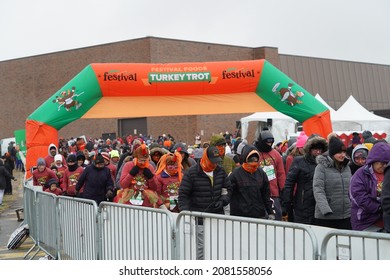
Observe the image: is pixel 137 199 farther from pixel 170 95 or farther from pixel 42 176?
pixel 170 95

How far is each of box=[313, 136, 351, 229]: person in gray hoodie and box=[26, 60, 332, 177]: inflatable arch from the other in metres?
7.92

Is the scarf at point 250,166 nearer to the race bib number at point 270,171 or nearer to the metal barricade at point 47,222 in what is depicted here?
the race bib number at point 270,171

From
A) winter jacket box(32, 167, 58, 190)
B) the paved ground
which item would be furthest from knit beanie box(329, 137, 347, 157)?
winter jacket box(32, 167, 58, 190)

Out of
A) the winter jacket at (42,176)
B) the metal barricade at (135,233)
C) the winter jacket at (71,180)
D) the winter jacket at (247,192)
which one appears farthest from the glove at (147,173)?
the winter jacket at (42,176)

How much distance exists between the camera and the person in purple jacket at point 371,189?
5.98 metres

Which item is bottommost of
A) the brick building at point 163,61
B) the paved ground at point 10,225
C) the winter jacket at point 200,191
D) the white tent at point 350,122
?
the paved ground at point 10,225

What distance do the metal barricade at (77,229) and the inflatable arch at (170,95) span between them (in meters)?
6.09

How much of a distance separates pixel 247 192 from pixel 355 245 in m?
3.35

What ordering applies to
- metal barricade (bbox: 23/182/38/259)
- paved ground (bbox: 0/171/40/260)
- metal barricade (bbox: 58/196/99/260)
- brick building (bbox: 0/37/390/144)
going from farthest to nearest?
brick building (bbox: 0/37/390/144), paved ground (bbox: 0/171/40/260), metal barricade (bbox: 23/182/38/259), metal barricade (bbox: 58/196/99/260)

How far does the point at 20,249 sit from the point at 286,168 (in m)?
5.10

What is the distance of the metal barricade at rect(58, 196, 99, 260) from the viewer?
25.1ft

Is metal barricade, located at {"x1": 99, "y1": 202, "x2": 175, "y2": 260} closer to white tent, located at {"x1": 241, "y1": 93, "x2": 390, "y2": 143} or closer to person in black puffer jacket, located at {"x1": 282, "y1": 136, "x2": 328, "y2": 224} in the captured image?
person in black puffer jacket, located at {"x1": 282, "y1": 136, "x2": 328, "y2": 224}

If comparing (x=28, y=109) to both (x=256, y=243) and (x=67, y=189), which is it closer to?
(x=67, y=189)

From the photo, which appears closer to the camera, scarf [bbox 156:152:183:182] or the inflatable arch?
scarf [bbox 156:152:183:182]
